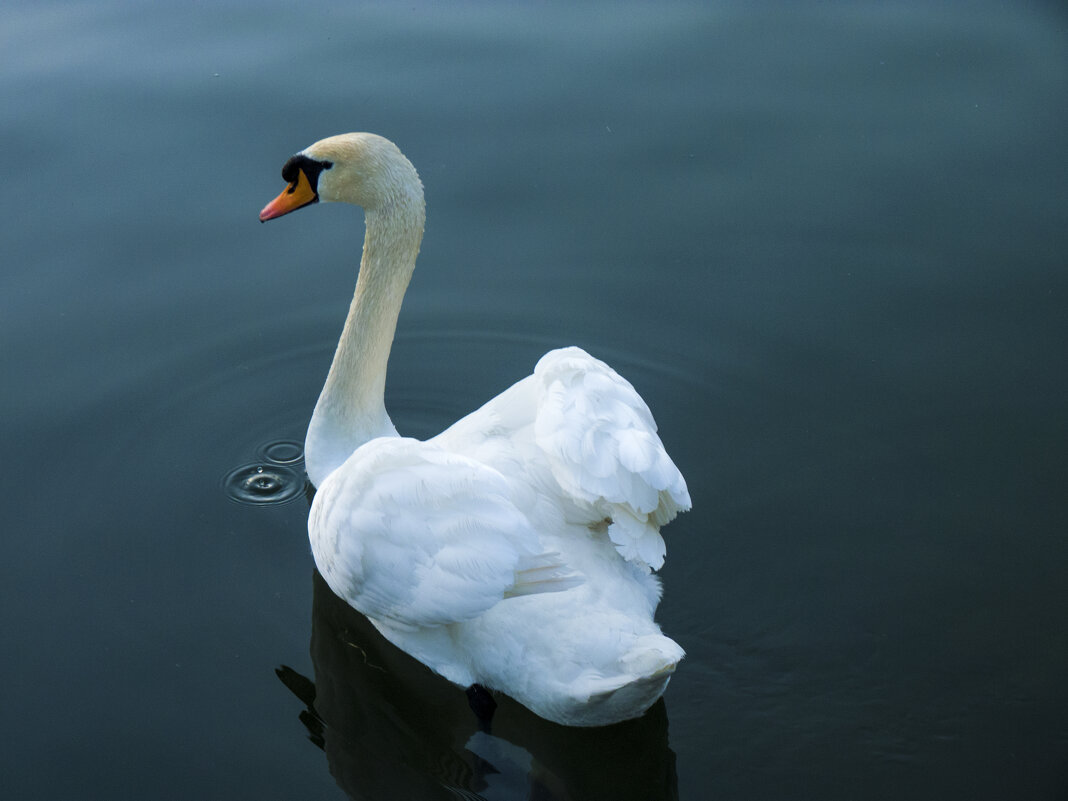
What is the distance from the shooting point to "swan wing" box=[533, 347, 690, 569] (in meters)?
4.90

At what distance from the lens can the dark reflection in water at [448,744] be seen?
4941 mm

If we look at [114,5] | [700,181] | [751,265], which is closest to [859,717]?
[751,265]

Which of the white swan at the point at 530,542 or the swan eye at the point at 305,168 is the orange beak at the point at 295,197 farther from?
the white swan at the point at 530,542

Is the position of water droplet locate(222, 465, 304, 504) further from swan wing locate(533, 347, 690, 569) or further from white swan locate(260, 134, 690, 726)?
swan wing locate(533, 347, 690, 569)

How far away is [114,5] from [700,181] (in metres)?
5.75

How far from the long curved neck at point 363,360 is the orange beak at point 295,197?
0.35 m

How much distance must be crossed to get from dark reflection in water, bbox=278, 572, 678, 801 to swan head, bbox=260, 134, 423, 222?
2.31m

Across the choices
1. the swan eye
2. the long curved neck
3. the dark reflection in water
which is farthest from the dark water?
the swan eye

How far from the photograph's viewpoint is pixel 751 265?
8117 millimetres

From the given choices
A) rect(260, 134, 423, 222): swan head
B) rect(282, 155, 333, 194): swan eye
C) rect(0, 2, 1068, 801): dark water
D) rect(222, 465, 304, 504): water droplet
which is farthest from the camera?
rect(222, 465, 304, 504): water droplet

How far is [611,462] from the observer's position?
16.2 feet

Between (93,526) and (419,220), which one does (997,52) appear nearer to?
(419,220)

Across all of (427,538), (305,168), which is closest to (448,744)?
(427,538)

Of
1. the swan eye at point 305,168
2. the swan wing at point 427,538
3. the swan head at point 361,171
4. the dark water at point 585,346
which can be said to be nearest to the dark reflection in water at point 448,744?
the dark water at point 585,346
